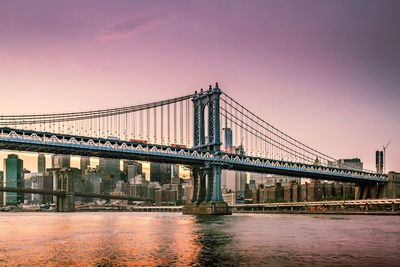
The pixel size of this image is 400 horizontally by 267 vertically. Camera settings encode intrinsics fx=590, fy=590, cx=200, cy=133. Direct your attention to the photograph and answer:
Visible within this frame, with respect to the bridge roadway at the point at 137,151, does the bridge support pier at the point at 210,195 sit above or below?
below

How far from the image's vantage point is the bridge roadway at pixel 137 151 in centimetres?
10250

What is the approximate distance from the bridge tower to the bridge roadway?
192 cm

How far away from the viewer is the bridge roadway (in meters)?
102

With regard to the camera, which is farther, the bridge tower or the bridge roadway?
the bridge tower

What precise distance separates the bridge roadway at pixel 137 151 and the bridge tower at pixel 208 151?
75.7 inches

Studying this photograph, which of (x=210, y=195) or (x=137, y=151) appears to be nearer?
(x=137, y=151)

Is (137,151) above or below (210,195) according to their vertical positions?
above

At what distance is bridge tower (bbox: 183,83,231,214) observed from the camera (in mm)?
120250

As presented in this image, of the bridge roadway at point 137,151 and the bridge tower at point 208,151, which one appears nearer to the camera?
the bridge roadway at point 137,151

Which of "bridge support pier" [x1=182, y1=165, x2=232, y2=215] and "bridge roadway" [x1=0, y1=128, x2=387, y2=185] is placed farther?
"bridge support pier" [x1=182, y1=165, x2=232, y2=215]

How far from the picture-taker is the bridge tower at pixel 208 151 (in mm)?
120250

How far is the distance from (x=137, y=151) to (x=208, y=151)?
1610 cm

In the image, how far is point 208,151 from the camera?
403 ft

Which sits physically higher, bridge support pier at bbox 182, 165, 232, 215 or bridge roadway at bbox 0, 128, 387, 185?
bridge roadway at bbox 0, 128, 387, 185
